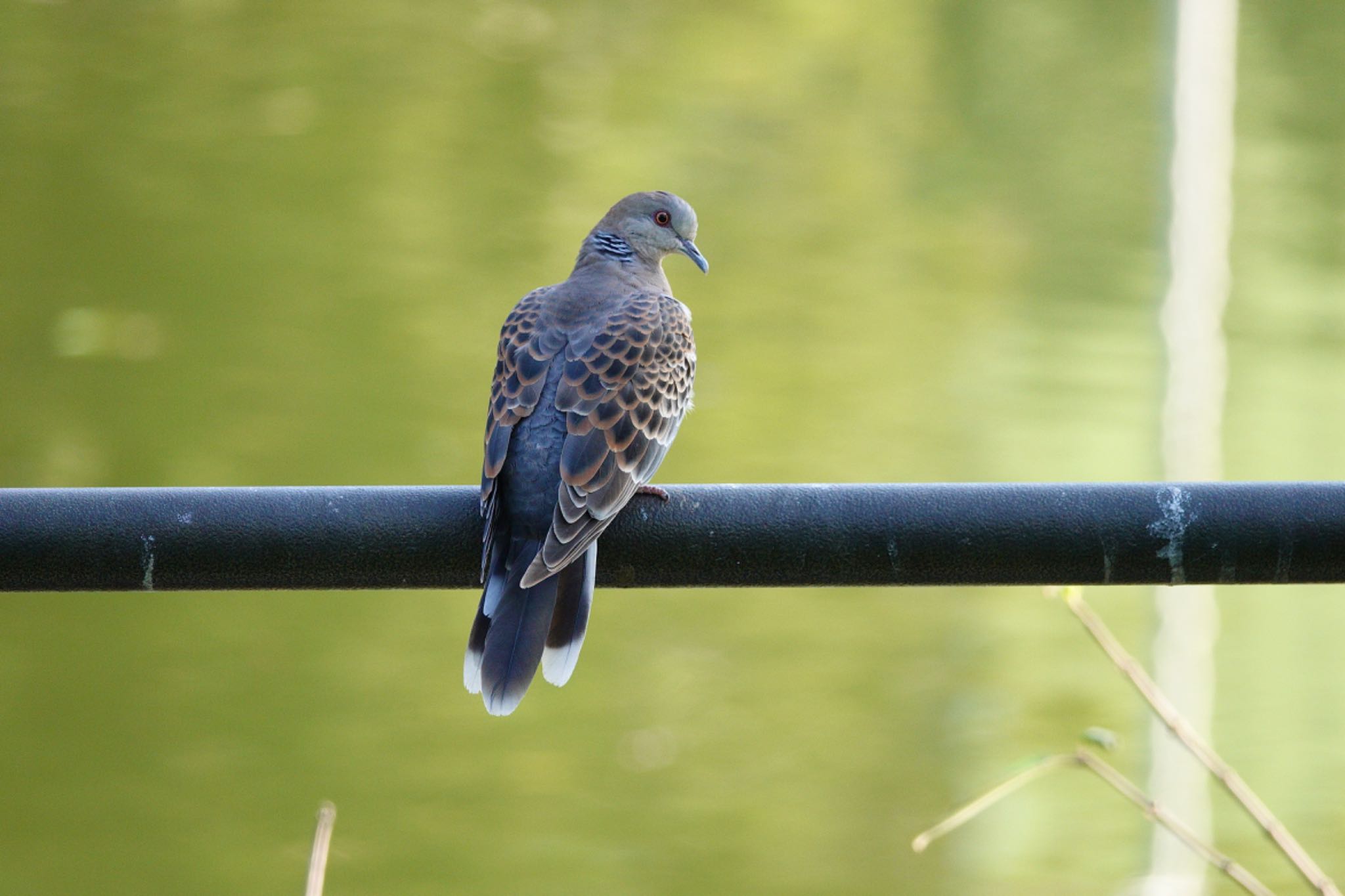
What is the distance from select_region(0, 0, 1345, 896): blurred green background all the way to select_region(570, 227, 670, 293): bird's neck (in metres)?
1.69

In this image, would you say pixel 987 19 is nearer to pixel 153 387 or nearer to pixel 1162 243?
pixel 1162 243

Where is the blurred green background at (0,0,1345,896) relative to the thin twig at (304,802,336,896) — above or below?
above

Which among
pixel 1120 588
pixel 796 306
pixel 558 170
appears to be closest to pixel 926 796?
pixel 1120 588

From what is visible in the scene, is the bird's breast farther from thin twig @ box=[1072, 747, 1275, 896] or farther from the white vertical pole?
the white vertical pole

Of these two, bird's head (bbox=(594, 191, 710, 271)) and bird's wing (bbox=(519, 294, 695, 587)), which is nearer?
bird's wing (bbox=(519, 294, 695, 587))

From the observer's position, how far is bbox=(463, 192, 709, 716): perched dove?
5.41ft

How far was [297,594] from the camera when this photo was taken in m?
4.18

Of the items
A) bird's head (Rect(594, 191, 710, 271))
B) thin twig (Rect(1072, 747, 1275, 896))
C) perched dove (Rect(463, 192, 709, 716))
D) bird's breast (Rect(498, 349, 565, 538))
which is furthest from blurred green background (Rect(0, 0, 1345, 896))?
thin twig (Rect(1072, 747, 1275, 896))

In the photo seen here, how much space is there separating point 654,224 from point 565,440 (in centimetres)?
88

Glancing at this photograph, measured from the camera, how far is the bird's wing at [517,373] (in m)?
1.91

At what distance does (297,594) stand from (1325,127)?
12.8 ft

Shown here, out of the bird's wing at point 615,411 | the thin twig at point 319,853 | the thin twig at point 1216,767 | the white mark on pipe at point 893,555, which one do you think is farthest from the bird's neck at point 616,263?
the thin twig at point 319,853

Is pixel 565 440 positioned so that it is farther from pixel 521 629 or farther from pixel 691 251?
pixel 691 251

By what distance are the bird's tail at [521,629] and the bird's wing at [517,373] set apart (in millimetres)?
154
